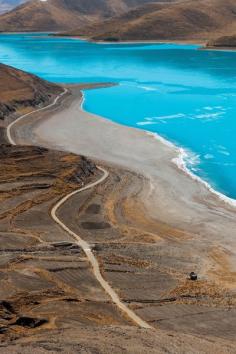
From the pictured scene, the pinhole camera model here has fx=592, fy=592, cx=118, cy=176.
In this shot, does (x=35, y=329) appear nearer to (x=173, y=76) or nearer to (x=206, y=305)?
(x=206, y=305)

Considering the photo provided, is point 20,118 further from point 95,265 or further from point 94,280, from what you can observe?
point 94,280

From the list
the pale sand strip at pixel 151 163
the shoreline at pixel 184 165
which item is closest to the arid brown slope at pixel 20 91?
the pale sand strip at pixel 151 163

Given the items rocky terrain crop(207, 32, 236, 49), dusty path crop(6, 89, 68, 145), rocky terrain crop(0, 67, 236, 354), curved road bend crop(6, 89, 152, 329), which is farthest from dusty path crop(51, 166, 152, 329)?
rocky terrain crop(207, 32, 236, 49)

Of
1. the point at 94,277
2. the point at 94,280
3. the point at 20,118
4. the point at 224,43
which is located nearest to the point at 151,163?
the point at 94,277

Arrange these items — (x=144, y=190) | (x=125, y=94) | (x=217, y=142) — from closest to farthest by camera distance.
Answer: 1. (x=144, y=190)
2. (x=217, y=142)
3. (x=125, y=94)

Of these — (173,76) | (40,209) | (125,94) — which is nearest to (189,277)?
(40,209)
